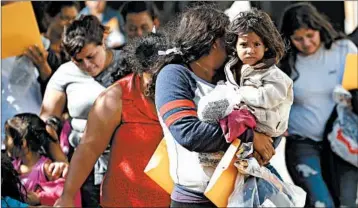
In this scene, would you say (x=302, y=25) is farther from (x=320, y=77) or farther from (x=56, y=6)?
(x=56, y=6)

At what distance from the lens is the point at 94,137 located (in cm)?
393

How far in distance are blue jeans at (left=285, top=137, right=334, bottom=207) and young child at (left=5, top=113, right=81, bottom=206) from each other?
4.02 ft

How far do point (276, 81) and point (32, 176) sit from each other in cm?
173

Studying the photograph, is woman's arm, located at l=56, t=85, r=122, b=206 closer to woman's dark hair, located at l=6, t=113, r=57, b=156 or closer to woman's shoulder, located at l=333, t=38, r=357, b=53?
woman's dark hair, located at l=6, t=113, r=57, b=156

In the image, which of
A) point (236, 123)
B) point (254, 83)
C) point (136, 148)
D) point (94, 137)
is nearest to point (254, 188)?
point (236, 123)

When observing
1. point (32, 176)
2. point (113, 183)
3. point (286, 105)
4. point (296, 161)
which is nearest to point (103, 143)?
point (113, 183)

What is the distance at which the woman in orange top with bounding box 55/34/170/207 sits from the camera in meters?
3.86

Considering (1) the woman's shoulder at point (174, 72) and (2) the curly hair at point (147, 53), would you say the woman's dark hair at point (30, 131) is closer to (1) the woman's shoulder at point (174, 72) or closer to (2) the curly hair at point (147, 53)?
(2) the curly hair at point (147, 53)

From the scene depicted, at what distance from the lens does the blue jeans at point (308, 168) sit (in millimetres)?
4867

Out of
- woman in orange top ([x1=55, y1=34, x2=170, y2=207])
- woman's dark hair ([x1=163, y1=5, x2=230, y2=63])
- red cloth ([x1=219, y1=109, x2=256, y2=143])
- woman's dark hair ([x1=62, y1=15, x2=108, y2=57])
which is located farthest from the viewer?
woman's dark hair ([x1=62, y1=15, x2=108, y2=57])

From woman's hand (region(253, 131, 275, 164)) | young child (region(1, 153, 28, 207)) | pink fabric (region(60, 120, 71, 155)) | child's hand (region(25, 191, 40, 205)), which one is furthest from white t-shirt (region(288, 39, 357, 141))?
woman's hand (region(253, 131, 275, 164))

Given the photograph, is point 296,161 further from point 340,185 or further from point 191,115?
point 191,115

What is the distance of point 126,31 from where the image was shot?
4.84 meters

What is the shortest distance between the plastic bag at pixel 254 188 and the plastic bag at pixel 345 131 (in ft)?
5.73
